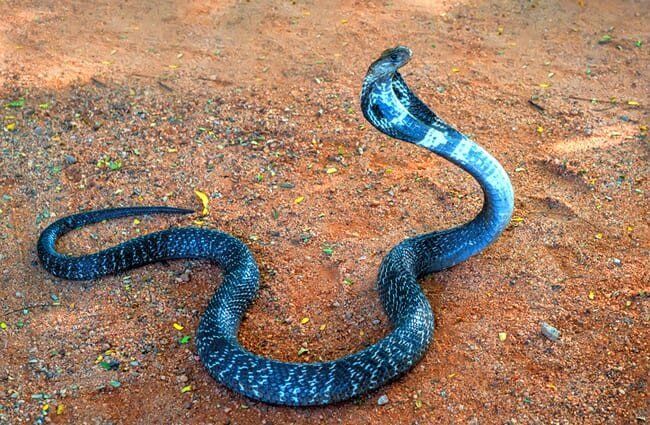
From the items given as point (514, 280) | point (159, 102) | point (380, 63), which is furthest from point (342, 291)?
point (159, 102)

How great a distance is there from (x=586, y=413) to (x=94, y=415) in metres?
3.09

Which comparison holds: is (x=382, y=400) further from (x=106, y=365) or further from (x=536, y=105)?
(x=536, y=105)

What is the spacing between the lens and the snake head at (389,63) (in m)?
4.27

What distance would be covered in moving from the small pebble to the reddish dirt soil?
0.18ft

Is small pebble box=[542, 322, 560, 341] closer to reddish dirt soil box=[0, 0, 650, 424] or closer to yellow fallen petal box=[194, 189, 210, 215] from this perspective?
reddish dirt soil box=[0, 0, 650, 424]

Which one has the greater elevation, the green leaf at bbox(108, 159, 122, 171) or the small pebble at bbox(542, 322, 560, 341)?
the green leaf at bbox(108, 159, 122, 171)

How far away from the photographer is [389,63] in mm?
4270

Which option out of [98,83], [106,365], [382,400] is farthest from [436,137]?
[98,83]

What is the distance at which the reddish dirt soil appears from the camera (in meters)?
4.54

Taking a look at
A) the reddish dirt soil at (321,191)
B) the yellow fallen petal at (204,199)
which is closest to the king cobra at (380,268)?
the reddish dirt soil at (321,191)

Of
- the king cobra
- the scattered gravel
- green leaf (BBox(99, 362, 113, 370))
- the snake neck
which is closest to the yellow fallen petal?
the king cobra

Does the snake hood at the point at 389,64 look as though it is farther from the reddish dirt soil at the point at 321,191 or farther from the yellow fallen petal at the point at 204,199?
the yellow fallen petal at the point at 204,199

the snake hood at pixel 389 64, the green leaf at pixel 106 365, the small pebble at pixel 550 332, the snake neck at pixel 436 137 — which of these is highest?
the snake hood at pixel 389 64

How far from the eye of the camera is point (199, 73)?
8.12m
